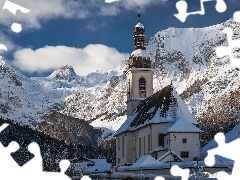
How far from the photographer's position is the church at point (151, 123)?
3638cm

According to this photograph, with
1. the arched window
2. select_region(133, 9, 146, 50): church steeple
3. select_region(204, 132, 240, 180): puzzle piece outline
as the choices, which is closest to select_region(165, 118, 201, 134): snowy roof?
the arched window

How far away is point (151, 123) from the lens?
39344 mm

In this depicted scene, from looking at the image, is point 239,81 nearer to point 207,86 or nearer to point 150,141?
point 207,86

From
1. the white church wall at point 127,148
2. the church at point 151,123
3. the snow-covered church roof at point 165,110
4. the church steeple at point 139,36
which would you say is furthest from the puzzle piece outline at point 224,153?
the church steeple at point 139,36

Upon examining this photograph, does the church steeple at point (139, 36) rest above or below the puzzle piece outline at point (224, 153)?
above

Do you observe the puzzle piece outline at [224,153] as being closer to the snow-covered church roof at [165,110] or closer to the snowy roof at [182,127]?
the snowy roof at [182,127]

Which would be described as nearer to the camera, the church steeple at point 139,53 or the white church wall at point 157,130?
the white church wall at point 157,130

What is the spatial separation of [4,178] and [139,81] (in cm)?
4291

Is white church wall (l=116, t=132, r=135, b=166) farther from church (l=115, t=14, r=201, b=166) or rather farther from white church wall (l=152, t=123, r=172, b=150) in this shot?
white church wall (l=152, t=123, r=172, b=150)

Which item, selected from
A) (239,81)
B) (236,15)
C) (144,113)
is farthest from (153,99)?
(239,81)

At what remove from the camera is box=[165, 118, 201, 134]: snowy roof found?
120 ft

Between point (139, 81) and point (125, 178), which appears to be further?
point (139, 81)

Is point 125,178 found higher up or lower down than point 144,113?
lower down

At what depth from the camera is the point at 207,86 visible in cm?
16900
